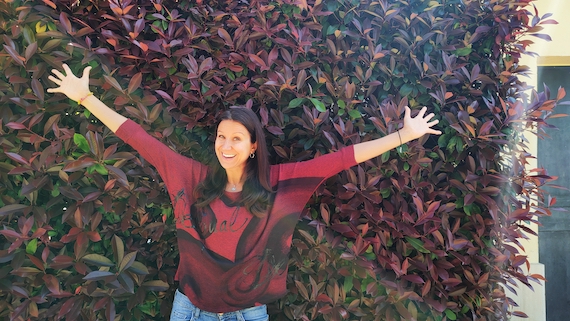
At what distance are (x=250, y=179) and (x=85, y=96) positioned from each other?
0.85 metres

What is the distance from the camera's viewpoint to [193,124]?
7.64 feet

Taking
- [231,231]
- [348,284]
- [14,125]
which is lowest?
[348,284]

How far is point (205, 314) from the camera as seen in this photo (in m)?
2.03

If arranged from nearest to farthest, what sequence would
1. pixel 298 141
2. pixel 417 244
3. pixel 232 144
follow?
pixel 232 144 → pixel 417 244 → pixel 298 141

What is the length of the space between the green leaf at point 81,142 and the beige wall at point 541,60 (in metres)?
2.88

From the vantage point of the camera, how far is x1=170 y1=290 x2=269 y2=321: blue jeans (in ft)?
6.59

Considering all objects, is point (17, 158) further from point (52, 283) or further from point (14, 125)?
point (52, 283)

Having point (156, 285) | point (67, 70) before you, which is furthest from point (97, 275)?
point (67, 70)

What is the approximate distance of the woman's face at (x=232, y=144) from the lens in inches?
78.3

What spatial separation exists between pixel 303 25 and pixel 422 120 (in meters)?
0.79

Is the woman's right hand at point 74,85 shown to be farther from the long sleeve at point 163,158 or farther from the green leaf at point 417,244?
the green leaf at point 417,244

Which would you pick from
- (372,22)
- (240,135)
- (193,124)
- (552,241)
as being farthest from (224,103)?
A: (552,241)

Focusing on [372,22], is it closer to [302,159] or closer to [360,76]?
[360,76]

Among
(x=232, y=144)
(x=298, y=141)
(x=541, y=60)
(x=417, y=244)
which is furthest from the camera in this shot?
(x=541, y=60)
